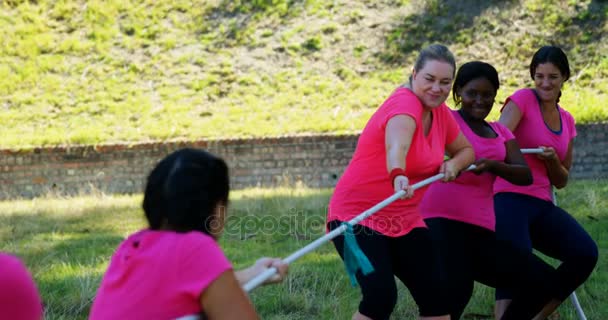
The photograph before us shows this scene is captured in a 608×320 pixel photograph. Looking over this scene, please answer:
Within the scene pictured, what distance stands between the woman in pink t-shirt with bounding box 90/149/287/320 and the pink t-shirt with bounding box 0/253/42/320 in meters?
0.67

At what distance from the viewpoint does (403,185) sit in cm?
416

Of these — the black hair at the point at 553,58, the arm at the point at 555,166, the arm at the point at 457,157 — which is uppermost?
the black hair at the point at 553,58

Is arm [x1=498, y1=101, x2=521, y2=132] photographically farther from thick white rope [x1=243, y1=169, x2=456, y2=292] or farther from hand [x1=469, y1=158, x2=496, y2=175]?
thick white rope [x1=243, y1=169, x2=456, y2=292]

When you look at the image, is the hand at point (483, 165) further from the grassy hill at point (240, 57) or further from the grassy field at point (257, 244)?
the grassy hill at point (240, 57)

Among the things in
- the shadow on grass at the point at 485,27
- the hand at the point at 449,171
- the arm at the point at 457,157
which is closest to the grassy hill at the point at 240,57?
the shadow on grass at the point at 485,27

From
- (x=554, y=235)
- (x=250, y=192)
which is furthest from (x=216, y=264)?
(x=250, y=192)

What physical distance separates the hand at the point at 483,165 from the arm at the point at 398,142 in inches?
27.1

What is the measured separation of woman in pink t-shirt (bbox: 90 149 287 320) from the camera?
2842 mm

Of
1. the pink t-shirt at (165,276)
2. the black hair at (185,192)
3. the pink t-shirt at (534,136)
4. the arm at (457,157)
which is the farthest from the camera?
the pink t-shirt at (534,136)

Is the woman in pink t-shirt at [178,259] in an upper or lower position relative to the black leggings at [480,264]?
upper

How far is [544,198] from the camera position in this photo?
543 centimetres

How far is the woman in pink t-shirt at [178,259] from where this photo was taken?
2842mm

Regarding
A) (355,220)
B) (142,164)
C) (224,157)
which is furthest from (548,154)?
(142,164)

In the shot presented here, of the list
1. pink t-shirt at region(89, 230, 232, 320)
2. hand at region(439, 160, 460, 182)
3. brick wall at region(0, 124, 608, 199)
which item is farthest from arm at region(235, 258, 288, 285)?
brick wall at region(0, 124, 608, 199)
